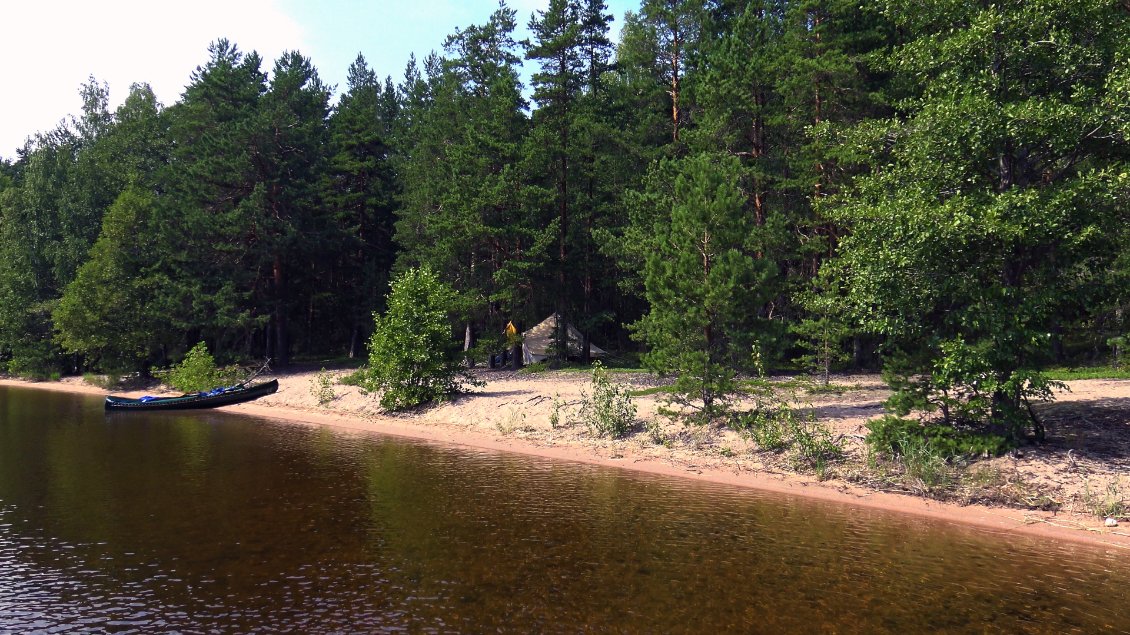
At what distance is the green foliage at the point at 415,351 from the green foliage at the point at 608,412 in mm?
8725

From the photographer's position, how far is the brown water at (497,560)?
1018 centimetres

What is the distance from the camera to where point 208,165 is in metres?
48.1

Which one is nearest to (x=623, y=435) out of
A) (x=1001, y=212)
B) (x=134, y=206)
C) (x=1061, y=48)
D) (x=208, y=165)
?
(x=1001, y=212)

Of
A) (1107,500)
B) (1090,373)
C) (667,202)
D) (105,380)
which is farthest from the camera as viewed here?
(105,380)

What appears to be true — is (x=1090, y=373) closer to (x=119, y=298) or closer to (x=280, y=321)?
(x=280, y=321)

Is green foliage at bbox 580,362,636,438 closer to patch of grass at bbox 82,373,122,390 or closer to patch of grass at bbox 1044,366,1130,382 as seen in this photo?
patch of grass at bbox 1044,366,1130,382

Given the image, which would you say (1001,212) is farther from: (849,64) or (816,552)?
(849,64)

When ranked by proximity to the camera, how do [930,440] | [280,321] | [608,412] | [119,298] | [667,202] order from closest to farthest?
[930,440]
[608,412]
[667,202]
[119,298]
[280,321]

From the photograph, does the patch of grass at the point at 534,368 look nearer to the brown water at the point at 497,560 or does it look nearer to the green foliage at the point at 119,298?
the brown water at the point at 497,560

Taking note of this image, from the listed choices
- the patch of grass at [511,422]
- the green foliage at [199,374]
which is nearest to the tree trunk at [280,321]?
the green foliage at [199,374]

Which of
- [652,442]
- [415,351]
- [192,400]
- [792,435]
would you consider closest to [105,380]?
[192,400]

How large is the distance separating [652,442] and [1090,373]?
19.0 metres

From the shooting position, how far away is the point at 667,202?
33.0m

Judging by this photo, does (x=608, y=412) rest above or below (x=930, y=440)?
above
